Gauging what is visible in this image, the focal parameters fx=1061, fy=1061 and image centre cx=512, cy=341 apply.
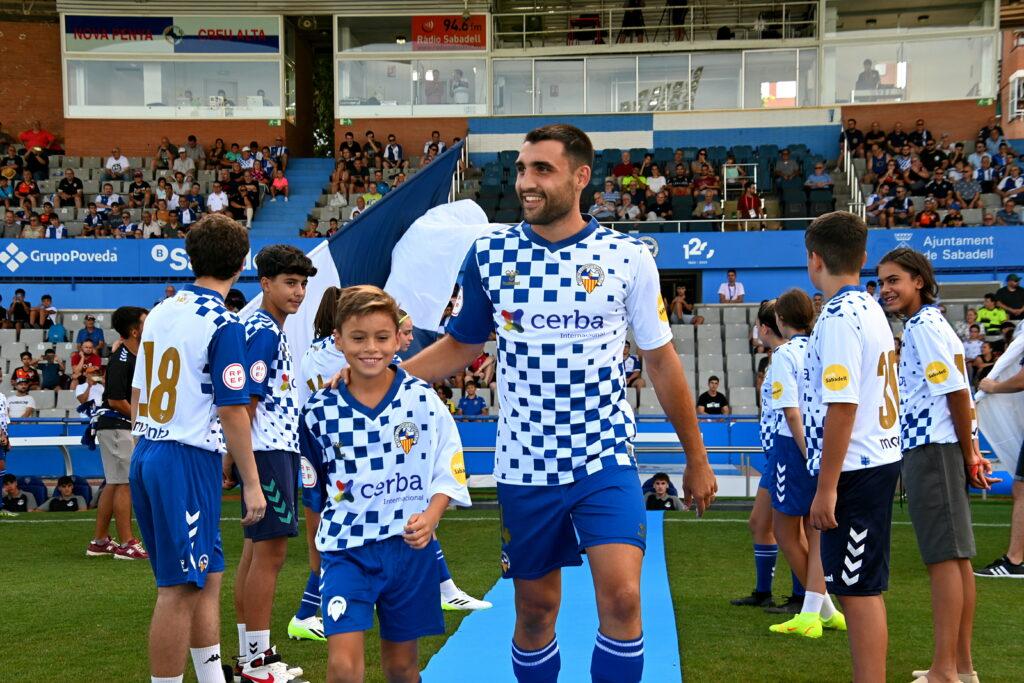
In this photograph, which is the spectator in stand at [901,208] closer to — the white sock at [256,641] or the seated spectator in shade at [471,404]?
the seated spectator in shade at [471,404]

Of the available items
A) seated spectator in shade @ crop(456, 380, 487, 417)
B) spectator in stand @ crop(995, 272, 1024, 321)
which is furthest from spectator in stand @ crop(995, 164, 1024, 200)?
seated spectator in shade @ crop(456, 380, 487, 417)

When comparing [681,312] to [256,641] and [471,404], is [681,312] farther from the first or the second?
[256,641]

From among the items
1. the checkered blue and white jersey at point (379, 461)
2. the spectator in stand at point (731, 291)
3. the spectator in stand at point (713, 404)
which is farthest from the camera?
the spectator in stand at point (731, 291)

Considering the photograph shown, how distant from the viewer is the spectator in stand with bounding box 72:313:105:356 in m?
19.6

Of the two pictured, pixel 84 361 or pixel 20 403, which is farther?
pixel 84 361

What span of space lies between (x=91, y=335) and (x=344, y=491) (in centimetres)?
1762

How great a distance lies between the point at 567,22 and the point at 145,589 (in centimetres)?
2548

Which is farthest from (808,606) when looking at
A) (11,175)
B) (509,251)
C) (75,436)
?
(11,175)

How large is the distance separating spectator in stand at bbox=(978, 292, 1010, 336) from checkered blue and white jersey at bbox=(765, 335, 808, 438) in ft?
43.5

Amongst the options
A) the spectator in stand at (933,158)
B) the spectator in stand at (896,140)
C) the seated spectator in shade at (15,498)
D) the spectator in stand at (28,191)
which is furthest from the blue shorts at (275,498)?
the spectator in stand at (28,191)

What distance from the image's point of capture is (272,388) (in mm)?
5199

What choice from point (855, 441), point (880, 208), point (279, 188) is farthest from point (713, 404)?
point (279, 188)

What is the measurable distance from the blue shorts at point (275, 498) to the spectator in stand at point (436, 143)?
870 inches

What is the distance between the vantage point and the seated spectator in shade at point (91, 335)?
1961 cm
